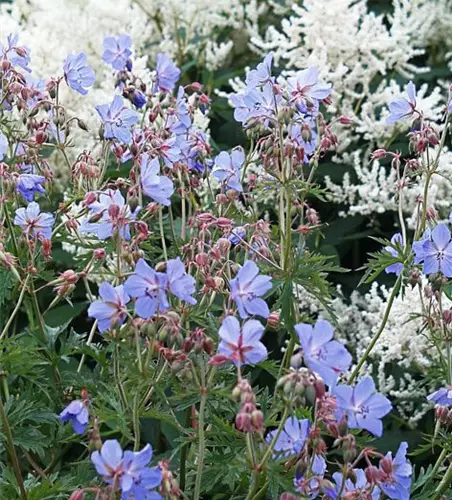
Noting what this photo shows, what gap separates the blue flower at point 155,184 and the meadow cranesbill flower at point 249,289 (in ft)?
1.07

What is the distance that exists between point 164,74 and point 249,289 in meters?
1.05

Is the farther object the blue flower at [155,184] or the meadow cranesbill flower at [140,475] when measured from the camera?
the blue flower at [155,184]

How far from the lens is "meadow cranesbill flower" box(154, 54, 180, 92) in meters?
2.42

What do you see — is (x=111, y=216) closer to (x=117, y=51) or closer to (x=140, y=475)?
(x=140, y=475)

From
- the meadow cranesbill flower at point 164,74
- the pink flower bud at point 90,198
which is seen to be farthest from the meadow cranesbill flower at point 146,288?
the meadow cranesbill flower at point 164,74

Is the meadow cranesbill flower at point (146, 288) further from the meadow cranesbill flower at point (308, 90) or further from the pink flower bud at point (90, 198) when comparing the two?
the meadow cranesbill flower at point (308, 90)

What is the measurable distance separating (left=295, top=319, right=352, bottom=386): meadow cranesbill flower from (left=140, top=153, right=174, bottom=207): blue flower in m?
0.50

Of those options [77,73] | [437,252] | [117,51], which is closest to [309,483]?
[437,252]

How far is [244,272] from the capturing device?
1.53m

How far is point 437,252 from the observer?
1.83 meters

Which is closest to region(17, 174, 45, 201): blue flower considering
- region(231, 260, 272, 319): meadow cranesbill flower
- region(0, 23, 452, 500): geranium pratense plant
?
region(0, 23, 452, 500): geranium pratense plant

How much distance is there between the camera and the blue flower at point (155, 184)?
1799 mm

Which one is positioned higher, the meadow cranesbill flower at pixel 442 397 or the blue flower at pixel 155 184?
the blue flower at pixel 155 184

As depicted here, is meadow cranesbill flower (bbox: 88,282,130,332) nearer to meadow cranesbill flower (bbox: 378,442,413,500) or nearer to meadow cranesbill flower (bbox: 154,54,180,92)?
meadow cranesbill flower (bbox: 378,442,413,500)
